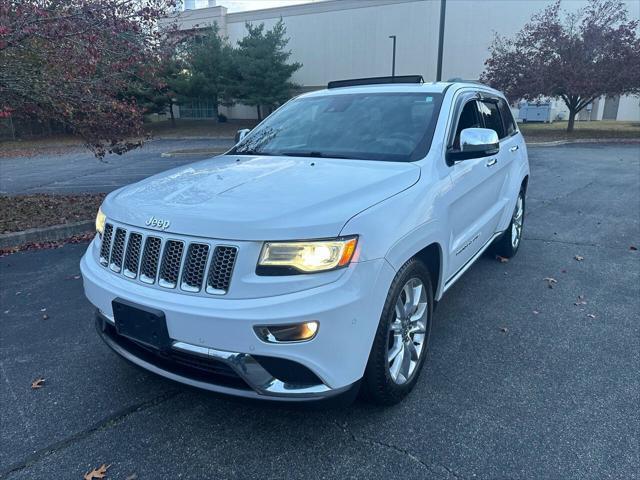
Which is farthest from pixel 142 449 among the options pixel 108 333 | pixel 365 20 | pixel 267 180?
pixel 365 20

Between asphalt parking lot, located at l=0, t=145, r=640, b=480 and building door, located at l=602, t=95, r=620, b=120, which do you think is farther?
building door, located at l=602, t=95, r=620, b=120

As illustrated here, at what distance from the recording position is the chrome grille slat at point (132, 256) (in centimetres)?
254

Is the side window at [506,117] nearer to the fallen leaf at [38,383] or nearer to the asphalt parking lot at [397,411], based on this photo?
the asphalt parking lot at [397,411]

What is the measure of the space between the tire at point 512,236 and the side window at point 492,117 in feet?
3.00

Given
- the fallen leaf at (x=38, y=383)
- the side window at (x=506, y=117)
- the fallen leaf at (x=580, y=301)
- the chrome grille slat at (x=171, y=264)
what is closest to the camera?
the chrome grille slat at (x=171, y=264)

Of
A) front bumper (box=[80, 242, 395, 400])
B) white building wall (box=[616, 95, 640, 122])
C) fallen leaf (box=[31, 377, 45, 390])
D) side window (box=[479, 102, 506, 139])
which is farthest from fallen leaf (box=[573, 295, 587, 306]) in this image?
white building wall (box=[616, 95, 640, 122])

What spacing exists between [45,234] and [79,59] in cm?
254

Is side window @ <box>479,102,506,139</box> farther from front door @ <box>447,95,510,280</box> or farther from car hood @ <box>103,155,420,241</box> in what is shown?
car hood @ <box>103,155,420,241</box>

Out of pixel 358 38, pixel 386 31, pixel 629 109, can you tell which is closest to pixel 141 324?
pixel 386 31

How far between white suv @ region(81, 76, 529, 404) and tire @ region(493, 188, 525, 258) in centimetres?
205

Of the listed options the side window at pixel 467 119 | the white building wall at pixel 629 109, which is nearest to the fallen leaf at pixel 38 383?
the side window at pixel 467 119

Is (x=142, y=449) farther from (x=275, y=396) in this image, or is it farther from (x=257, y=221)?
(x=257, y=221)

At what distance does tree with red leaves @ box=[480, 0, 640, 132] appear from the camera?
22281mm

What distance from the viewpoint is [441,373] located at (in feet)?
10.6
